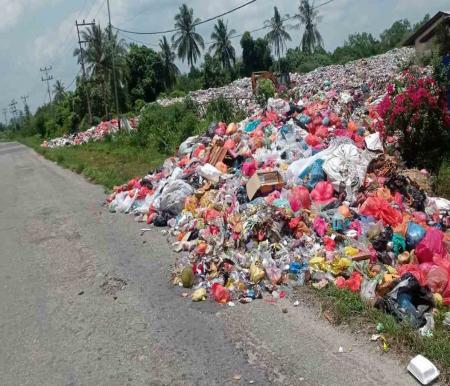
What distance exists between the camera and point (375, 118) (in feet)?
28.8

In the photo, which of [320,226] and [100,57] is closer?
[320,226]

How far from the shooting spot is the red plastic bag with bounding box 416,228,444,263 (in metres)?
4.59

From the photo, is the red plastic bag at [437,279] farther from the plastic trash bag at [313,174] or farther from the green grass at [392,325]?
the plastic trash bag at [313,174]

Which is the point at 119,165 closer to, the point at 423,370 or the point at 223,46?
the point at 423,370

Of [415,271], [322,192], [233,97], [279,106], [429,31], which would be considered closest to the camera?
[415,271]

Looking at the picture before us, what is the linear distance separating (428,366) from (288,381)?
923 millimetres

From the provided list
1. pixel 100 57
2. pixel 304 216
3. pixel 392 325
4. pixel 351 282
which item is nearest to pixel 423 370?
pixel 392 325

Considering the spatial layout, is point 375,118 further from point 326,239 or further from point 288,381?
point 288,381

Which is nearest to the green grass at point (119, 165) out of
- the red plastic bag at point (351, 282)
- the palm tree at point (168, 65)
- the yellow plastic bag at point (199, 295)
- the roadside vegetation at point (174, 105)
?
the roadside vegetation at point (174, 105)

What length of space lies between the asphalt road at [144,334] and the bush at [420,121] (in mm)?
3900

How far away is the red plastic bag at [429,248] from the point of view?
4594 millimetres

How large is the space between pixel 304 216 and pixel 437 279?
186 centimetres

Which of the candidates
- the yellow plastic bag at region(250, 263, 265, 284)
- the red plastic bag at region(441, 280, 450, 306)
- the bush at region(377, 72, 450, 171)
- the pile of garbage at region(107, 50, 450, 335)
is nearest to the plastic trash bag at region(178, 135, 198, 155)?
the pile of garbage at region(107, 50, 450, 335)

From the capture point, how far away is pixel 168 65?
50.9 meters
